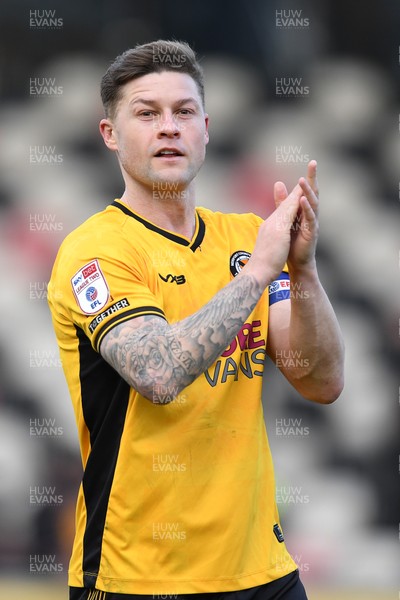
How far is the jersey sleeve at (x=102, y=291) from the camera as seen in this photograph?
2090 millimetres

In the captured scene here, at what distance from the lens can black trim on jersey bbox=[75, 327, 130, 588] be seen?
7.08ft

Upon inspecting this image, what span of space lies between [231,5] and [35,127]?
82 cm

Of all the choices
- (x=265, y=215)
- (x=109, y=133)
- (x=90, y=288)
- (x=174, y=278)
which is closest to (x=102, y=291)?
(x=90, y=288)

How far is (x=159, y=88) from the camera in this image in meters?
2.37

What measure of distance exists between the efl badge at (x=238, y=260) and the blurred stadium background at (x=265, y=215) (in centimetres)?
140

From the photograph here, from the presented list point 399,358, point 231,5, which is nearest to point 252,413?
point 399,358

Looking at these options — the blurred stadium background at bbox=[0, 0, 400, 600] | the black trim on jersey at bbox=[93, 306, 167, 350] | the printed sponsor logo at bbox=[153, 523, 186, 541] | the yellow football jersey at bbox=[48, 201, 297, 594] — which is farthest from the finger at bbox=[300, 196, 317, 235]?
the blurred stadium background at bbox=[0, 0, 400, 600]

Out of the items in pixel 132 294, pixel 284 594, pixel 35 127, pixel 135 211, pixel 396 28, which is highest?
pixel 396 28

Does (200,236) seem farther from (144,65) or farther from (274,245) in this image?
(144,65)

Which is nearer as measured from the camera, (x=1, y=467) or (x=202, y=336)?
(x=202, y=336)

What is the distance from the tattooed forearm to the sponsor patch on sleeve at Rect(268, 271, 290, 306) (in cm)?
35

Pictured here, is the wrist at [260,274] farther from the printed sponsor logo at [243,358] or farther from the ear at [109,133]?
the ear at [109,133]

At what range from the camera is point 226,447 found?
2.18 metres

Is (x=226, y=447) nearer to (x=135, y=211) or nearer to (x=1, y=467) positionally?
(x=135, y=211)
